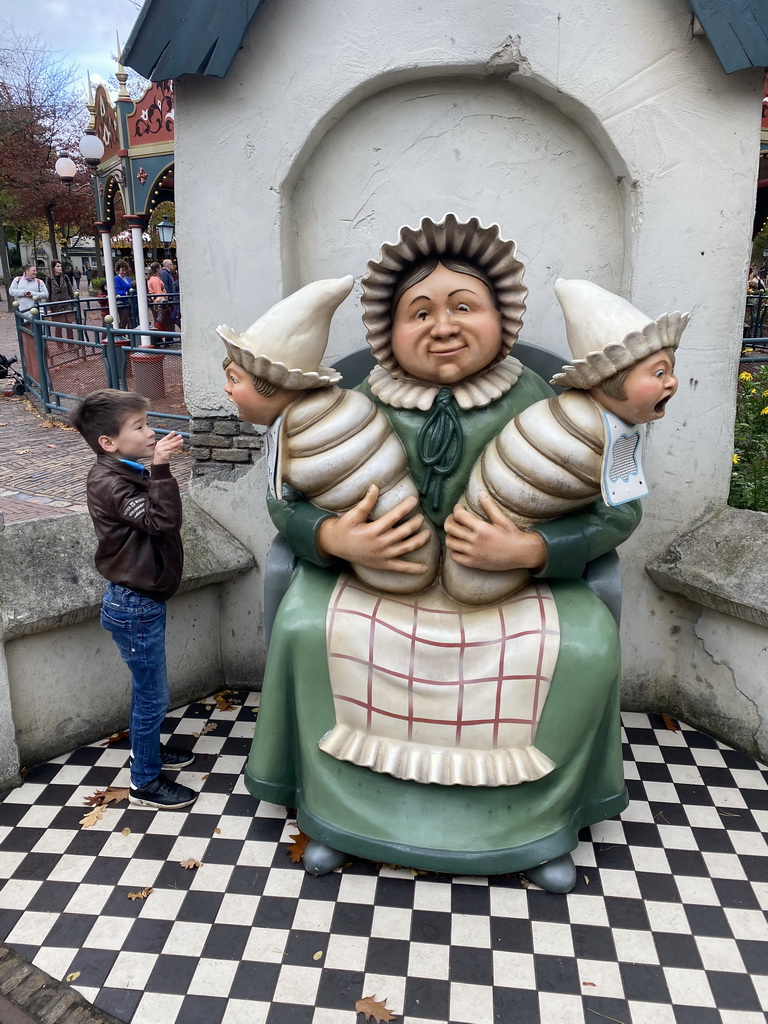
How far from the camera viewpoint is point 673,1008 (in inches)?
94.7

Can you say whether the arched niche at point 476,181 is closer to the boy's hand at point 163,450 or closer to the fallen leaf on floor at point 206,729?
the boy's hand at point 163,450

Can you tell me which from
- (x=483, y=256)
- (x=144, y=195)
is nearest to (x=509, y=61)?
(x=483, y=256)

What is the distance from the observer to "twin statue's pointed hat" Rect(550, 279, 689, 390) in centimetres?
241

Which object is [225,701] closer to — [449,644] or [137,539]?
[137,539]

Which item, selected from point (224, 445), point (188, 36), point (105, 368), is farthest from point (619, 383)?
point (105, 368)

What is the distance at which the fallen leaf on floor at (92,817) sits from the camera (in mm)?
3199

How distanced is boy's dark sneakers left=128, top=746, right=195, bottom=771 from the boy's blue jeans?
0.27 m

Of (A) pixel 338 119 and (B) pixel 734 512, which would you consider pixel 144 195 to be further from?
(B) pixel 734 512

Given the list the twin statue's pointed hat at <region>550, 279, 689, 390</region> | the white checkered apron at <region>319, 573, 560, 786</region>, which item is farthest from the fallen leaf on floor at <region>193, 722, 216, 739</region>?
the twin statue's pointed hat at <region>550, 279, 689, 390</region>

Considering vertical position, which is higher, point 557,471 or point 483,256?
point 483,256

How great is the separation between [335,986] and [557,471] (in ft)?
5.71

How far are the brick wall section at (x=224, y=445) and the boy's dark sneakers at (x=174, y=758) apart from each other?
4.27 ft

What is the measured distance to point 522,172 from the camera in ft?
11.2

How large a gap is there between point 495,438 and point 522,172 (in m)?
1.37
